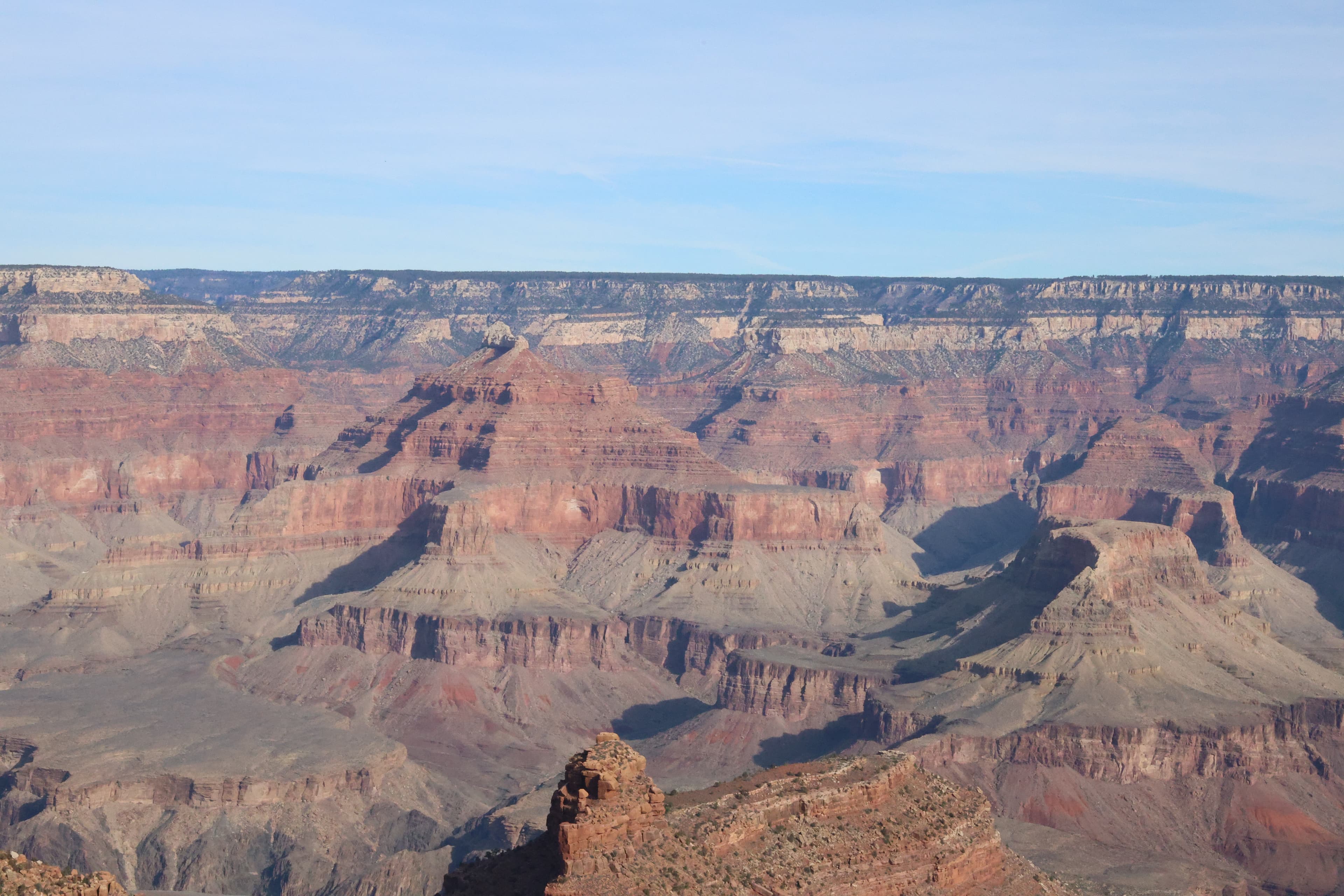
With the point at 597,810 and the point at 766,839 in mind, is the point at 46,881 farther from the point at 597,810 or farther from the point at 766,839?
the point at 766,839

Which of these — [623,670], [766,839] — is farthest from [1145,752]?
[766,839]

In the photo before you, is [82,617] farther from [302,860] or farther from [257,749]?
[302,860]

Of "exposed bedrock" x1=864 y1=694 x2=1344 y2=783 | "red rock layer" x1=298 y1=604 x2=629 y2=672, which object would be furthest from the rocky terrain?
"red rock layer" x1=298 y1=604 x2=629 y2=672

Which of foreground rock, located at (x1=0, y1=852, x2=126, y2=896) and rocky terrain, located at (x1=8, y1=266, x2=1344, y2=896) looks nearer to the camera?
foreground rock, located at (x1=0, y1=852, x2=126, y2=896)

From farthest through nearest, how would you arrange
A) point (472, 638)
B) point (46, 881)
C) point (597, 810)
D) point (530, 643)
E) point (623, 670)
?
point (623, 670), point (530, 643), point (472, 638), point (46, 881), point (597, 810)

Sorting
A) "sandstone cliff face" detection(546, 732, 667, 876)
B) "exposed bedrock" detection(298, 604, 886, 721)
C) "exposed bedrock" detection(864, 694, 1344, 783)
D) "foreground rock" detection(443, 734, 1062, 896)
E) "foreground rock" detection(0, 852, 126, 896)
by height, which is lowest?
"exposed bedrock" detection(298, 604, 886, 721)

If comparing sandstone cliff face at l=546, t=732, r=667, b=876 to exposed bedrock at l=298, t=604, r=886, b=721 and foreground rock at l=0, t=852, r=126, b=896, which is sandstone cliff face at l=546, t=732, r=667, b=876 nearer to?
foreground rock at l=0, t=852, r=126, b=896

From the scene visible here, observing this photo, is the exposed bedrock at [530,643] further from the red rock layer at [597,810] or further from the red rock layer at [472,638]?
the red rock layer at [597,810]

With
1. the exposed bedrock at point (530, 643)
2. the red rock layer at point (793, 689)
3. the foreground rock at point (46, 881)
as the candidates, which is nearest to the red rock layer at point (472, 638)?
the exposed bedrock at point (530, 643)
